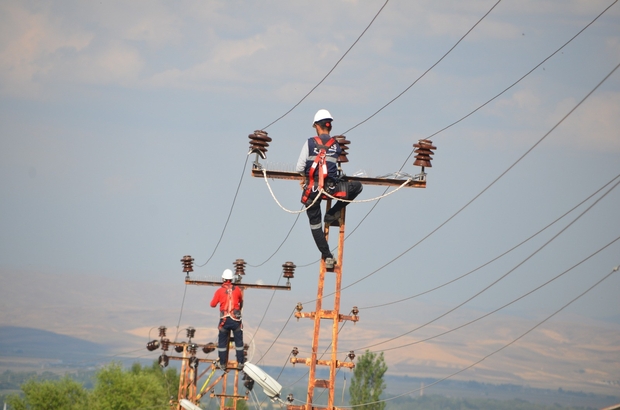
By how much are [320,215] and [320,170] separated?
4.01ft

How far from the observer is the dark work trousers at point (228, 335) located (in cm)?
2610

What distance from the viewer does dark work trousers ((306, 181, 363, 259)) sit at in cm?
1988

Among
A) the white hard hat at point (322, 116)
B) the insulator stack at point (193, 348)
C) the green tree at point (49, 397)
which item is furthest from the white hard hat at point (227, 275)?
the green tree at point (49, 397)

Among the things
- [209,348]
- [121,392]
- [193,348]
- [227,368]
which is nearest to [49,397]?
[121,392]

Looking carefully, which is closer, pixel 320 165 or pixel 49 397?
pixel 320 165

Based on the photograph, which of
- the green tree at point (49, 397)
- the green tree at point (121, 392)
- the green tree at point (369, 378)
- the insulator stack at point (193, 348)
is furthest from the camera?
the green tree at point (369, 378)

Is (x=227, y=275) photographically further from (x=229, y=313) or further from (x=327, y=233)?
(x=327, y=233)

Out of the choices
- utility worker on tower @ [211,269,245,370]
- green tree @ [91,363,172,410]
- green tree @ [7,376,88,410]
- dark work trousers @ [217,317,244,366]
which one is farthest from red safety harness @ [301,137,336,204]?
green tree @ [7,376,88,410]

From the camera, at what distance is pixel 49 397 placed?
6438 cm

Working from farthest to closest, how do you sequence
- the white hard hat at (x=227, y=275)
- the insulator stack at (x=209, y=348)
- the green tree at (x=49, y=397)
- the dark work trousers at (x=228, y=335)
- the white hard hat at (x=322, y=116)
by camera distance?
the green tree at (x=49, y=397)
the insulator stack at (x=209, y=348)
the white hard hat at (x=227, y=275)
the dark work trousers at (x=228, y=335)
the white hard hat at (x=322, y=116)

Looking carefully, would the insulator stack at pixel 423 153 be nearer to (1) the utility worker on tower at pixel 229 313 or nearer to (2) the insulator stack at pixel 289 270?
(1) the utility worker on tower at pixel 229 313

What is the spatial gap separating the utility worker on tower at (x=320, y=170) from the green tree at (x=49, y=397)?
46.8m

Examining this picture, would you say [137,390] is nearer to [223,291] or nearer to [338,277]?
[223,291]

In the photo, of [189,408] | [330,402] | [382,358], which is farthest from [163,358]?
[382,358]
